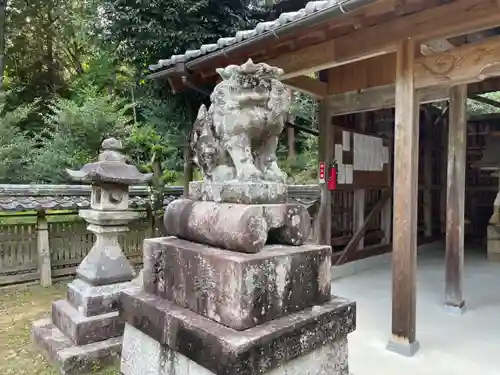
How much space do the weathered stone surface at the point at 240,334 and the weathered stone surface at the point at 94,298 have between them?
1.54 meters

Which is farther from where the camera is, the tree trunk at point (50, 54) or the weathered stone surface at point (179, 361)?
the tree trunk at point (50, 54)

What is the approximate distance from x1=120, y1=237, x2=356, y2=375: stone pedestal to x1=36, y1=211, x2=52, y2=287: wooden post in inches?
189

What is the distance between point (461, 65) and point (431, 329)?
2.85 m

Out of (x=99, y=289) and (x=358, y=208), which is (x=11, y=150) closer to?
(x=99, y=289)

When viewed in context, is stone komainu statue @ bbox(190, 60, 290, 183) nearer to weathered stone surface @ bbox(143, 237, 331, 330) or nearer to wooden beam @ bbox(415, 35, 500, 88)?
weathered stone surface @ bbox(143, 237, 331, 330)

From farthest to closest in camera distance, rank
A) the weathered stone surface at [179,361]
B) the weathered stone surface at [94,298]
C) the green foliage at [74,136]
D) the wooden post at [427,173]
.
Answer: the wooden post at [427,173] < the green foliage at [74,136] < the weathered stone surface at [94,298] < the weathered stone surface at [179,361]

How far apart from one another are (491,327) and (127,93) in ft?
39.4

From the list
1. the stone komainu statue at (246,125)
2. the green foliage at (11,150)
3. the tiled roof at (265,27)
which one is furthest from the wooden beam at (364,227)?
the green foliage at (11,150)

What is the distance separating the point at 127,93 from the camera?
12.8 m

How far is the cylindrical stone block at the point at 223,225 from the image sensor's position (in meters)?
1.89

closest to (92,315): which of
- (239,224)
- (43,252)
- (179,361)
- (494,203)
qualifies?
(179,361)

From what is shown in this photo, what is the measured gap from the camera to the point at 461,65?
11.6 feet

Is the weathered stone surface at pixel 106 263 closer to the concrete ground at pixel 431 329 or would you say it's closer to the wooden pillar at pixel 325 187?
the concrete ground at pixel 431 329

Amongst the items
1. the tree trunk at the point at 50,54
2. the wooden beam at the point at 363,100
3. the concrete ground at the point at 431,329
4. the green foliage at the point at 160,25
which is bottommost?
the concrete ground at the point at 431,329
